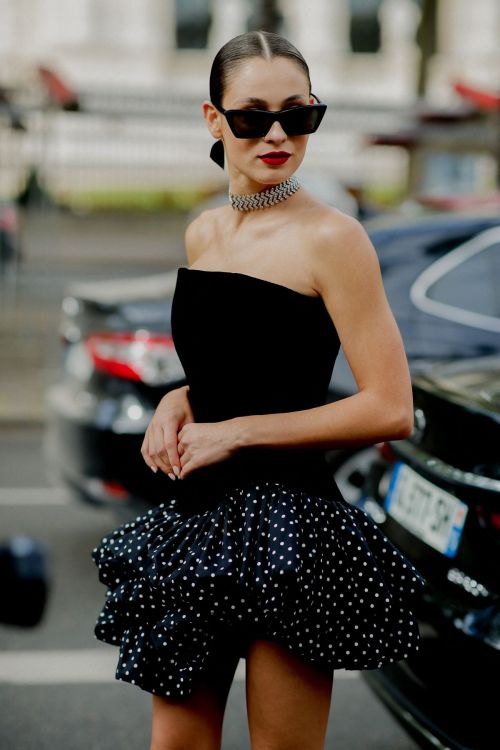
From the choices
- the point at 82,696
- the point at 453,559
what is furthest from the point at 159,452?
the point at 82,696

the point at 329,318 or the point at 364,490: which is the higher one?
the point at 329,318

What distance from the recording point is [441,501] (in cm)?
288

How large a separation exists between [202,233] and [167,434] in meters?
0.38

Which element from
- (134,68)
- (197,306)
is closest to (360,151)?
(197,306)

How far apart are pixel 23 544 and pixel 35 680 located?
2.39 m

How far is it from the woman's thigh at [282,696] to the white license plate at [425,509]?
897mm

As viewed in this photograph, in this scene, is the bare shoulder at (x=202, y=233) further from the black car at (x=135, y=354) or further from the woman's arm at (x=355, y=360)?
the black car at (x=135, y=354)

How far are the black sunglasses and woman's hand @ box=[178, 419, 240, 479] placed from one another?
48 centimetres

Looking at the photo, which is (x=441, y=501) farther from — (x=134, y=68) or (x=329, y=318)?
(x=134, y=68)

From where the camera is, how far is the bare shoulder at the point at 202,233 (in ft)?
7.13

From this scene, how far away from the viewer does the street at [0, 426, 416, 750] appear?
357 cm

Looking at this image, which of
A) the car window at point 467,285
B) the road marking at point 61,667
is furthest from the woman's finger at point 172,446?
the car window at point 467,285

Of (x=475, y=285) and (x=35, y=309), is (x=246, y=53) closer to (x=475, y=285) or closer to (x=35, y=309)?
(x=475, y=285)

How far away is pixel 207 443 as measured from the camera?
199 centimetres
